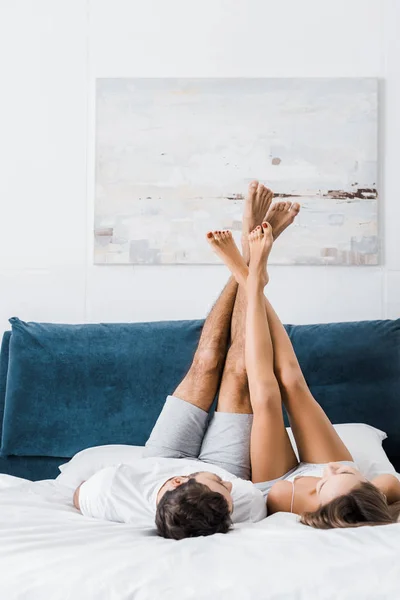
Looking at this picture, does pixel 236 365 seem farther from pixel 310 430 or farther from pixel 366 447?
pixel 366 447

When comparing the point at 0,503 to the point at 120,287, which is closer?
the point at 0,503

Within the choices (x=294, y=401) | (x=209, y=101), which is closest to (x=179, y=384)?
(x=294, y=401)

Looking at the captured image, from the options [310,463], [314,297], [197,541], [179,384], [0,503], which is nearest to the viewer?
[197,541]

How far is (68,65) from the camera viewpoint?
3078 millimetres

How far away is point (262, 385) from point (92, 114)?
1.51 m

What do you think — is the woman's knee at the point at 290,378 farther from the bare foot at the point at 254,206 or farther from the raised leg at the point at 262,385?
the bare foot at the point at 254,206

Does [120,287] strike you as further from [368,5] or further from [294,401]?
[368,5]

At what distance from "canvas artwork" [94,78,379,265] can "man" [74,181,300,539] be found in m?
0.53

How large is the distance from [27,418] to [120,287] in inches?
27.0

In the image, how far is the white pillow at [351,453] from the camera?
2154mm

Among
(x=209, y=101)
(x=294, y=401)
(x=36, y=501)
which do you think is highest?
(x=209, y=101)

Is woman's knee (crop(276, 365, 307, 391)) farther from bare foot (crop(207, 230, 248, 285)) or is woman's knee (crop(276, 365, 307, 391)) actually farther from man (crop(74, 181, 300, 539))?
bare foot (crop(207, 230, 248, 285))

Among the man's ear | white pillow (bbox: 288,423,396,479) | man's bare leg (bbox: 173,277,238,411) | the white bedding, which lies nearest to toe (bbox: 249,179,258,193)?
man's bare leg (bbox: 173,277,238,411)

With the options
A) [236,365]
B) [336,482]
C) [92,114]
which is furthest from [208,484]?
[92,114]
